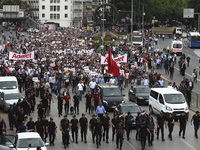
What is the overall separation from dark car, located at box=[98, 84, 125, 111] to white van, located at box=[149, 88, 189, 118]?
2101 millimetres

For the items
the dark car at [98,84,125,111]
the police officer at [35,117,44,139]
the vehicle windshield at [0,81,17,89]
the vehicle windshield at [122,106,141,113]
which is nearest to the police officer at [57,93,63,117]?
the dark car at [98,84,125,111]

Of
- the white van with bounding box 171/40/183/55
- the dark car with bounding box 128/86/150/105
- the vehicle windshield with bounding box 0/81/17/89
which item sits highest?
the white van with bounding box 171/40/183/55

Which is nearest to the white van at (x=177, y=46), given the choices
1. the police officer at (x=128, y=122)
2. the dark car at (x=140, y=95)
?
the dark car at (x=140, y=95)

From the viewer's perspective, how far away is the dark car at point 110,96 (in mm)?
31734

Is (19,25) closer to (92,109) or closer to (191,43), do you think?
(191,43)

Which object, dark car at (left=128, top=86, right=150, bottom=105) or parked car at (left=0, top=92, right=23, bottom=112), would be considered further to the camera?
dark car at (left=128, top=86, right=150, bottom=105)

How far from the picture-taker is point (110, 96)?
106 ft

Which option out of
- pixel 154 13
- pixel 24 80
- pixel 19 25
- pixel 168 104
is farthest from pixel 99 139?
pixel 19 25

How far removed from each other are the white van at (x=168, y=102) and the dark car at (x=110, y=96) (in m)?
2.10

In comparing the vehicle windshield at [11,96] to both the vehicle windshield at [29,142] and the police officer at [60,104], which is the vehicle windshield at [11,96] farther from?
the vehicle windshield at [29,142]

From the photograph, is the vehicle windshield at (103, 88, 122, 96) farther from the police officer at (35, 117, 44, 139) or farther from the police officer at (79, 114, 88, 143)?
the police officer at (35, 117, 44, 139)

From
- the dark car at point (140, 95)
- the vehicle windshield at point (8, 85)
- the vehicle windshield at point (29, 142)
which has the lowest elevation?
the dark car at point (140, 95)

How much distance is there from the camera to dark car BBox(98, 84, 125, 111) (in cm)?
3173

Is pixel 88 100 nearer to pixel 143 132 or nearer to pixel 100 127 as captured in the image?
pixel 100 127
